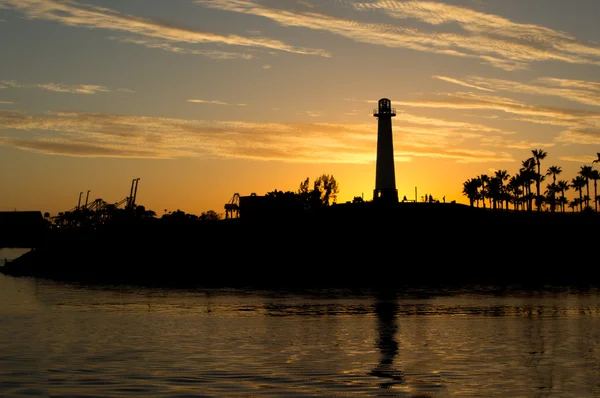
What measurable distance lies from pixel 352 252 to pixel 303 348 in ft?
253

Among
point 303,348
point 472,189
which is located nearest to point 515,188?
point 472,189

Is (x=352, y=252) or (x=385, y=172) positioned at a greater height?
(x=385, y=172)

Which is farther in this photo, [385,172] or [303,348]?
[385,172]

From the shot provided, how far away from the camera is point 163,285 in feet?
290

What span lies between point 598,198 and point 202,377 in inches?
7251

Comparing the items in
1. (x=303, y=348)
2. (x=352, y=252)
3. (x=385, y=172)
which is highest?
(x=385, y=172)

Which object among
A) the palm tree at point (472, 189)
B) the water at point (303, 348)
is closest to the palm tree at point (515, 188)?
the palm tree at point (472, 189)

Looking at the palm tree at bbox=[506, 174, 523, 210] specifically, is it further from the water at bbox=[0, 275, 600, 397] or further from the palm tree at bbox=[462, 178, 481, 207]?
the water at bbox=[0, 275, 600, 397]

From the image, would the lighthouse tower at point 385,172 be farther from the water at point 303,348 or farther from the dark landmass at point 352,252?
the water at point 303,348

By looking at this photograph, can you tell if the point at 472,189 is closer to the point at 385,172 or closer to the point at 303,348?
the point at 385,172

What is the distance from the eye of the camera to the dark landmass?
102 meters

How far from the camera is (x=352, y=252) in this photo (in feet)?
361

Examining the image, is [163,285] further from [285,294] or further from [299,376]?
[299,376]

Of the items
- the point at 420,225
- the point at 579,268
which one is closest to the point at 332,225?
the point at 420,225
